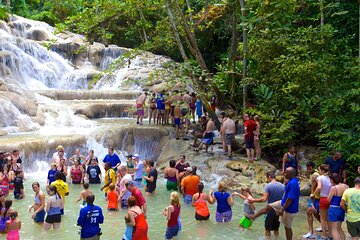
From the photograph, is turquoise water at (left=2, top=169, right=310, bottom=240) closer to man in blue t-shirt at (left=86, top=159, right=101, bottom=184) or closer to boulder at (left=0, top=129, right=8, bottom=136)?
man in blue t-shirt at (left=86, top=159, right=101, bottom=184)

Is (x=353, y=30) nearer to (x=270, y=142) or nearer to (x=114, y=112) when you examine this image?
(x=270, y=142)

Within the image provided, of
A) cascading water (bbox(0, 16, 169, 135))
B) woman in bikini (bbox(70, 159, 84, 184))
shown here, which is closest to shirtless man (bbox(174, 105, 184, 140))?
cascading water (bbox(0, 16, 169, 135))

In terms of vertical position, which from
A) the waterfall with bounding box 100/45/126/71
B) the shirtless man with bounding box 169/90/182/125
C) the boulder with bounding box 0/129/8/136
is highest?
the waterfall with bounding box 100/45/126/71

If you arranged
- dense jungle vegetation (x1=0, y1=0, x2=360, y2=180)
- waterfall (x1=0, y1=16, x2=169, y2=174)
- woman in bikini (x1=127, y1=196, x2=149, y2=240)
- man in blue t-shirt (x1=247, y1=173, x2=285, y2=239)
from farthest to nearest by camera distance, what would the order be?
waterfall (x1=0, y1=16, x2=169, y2=174) < dense jungle vegetation (x1=0, y1=0, x2=360, y2=180) < man in blue t-shirt (x1=247, y1=173, x2=285, y2=239) < woman in bikini (x1=127, y1=196, x2=149, y2=240)

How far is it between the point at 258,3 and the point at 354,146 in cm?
657

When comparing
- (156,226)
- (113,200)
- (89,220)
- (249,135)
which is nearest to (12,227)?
(89,220)

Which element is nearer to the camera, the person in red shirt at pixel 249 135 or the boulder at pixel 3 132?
the person in red shirt at pixel 249 135

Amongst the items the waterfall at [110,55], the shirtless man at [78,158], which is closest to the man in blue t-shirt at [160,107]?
the shirtless man at [78,158]

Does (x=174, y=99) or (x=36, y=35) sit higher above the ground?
(x=36, y=35)

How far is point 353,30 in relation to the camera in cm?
1686

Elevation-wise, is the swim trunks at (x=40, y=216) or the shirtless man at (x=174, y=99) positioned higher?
the shirtless man at (x=174, y=99)

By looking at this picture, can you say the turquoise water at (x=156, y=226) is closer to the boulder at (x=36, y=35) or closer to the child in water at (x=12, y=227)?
Answer: the child in water at (x=12, y=227)

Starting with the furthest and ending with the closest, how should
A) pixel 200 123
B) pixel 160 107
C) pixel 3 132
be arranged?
pixel 160 107 < pixel 200 123 < pixel 3 132

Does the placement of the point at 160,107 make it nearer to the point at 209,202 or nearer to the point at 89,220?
the point at 209,202
